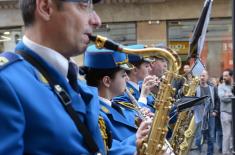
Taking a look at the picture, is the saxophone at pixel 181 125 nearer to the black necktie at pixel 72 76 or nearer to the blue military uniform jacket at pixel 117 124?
the blue military uniform jacket at pixel 117 124

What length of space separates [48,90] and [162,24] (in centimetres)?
1402

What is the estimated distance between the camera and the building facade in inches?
600

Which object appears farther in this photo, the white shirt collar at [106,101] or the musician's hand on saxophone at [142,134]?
the white shirt collar at [106,101]

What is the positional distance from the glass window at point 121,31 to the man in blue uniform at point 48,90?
1339cm

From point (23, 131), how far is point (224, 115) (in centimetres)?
971

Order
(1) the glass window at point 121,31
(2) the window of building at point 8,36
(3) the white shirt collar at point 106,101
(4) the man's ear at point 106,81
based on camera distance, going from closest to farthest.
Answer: (3) the white shirt collar at point 106,101
(4) the man's ear at point 106,81
(1) the glass window at point 121,31
(2) the window of building at point 8,36

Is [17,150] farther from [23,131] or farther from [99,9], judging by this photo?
[99,9]

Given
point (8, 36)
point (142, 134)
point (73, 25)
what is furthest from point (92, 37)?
point (8, 36)

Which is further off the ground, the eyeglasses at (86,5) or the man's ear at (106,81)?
the eyeglasses at (86,5)

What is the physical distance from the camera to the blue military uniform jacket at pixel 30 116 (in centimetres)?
177

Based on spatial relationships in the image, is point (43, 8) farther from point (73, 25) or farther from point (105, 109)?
point (105, 109)

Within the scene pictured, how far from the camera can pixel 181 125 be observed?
493 centimetres

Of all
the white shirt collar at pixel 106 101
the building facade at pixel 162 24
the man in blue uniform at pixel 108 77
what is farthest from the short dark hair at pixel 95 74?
the building facade at pixel 162 24

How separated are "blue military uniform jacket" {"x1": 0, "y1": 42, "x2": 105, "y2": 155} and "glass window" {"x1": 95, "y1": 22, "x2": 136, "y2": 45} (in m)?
13.6
